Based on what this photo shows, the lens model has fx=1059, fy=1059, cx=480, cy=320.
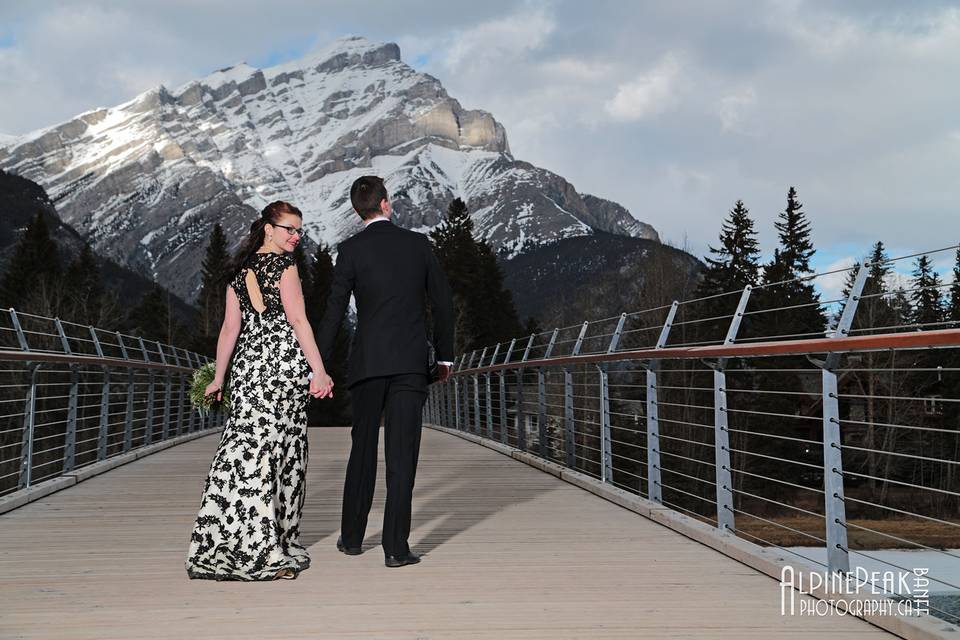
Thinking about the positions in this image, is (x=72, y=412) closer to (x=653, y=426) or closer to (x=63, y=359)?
(x=63, y=359)

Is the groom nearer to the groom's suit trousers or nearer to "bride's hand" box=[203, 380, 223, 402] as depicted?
the groom's suit trousers

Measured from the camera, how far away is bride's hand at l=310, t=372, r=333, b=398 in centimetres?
465

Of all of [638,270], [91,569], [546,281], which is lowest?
[91,569]

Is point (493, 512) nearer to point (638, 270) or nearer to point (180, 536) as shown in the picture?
point (180, 536)

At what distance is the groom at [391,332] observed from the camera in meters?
4.78

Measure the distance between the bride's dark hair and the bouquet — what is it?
21.4 inches

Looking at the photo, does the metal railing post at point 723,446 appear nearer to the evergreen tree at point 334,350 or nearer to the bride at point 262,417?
the bride at point 262,417

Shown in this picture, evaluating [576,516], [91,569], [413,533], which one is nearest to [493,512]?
[576,516]

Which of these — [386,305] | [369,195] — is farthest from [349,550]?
[369,195]

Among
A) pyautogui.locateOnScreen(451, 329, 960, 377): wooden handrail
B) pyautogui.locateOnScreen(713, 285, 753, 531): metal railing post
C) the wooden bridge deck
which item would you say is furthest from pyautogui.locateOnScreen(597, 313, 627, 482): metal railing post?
pyautogui.locateOnScreen(713, 285, 753, 531): metal railing post

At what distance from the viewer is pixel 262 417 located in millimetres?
4691

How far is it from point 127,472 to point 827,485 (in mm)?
6948

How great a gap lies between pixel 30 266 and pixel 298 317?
64.6 meters

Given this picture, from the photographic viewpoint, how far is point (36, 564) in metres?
4.84
